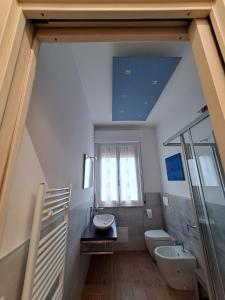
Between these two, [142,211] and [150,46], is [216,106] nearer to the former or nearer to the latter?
[150,46]

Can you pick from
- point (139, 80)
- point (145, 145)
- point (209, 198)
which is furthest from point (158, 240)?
point (139, 80)

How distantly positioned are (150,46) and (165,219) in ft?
10.2

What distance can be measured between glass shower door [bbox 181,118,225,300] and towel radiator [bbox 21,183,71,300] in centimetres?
135

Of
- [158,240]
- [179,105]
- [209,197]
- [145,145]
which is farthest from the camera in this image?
[145,145]

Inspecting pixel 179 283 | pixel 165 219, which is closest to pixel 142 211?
pixel 165 219

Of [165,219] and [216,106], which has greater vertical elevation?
[216,106]

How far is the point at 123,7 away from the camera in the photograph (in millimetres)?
494

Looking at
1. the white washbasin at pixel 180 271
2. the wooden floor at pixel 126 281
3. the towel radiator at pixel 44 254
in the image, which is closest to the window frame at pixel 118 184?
the wooden floor at pixel 126 281

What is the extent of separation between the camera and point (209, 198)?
1.55 metres

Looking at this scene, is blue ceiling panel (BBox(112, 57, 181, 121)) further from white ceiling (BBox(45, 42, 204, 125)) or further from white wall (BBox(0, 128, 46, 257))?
white wall (BBox(0, 128, 46, 257))

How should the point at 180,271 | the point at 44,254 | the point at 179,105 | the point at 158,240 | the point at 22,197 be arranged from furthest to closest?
the point at 158,240 < the point at 179,105 < the point at 180,271 < the point at 44,254 < the point at 22,197

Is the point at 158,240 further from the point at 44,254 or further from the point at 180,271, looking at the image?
Result: the point at 44,254

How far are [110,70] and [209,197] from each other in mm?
1799

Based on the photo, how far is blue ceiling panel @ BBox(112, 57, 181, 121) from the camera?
1756 millimetres
